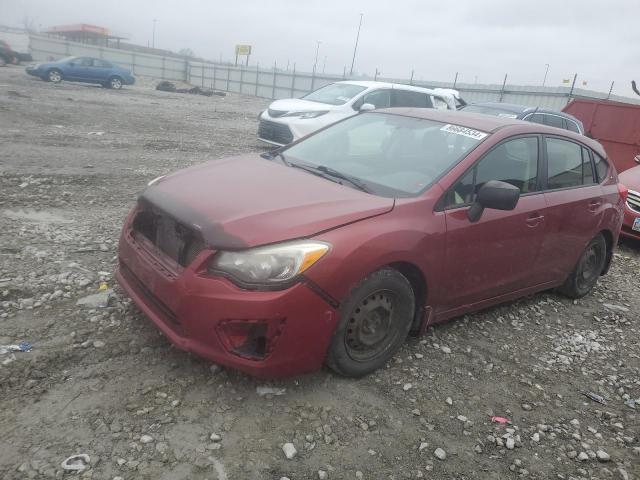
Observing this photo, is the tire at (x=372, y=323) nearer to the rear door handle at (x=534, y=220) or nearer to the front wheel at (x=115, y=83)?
the rear door handle at (x=534, y=220)

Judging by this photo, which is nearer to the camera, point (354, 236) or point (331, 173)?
point (354, 236)

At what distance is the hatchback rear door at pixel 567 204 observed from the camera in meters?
4.11

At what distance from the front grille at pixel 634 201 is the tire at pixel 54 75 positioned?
1014 inches

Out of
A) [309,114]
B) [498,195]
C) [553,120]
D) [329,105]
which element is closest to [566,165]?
[498,195]

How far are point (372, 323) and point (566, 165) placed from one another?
2513mm

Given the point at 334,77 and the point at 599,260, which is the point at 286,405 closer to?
the point at 599,260

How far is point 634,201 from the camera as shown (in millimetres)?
6809

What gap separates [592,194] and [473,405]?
2540 mm

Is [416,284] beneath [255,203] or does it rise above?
beneath

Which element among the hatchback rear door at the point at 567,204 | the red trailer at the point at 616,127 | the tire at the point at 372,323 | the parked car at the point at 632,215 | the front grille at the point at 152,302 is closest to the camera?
the front grille at the point at 152,302

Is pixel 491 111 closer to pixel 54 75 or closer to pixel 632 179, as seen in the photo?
pixel 632 179

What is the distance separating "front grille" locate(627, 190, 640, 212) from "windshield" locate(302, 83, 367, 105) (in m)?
6.09

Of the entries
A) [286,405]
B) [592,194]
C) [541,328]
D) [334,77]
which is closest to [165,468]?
[286,405]

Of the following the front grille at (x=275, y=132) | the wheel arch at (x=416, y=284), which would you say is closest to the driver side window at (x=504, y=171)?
the wheel arch at (x=416, y=284)
